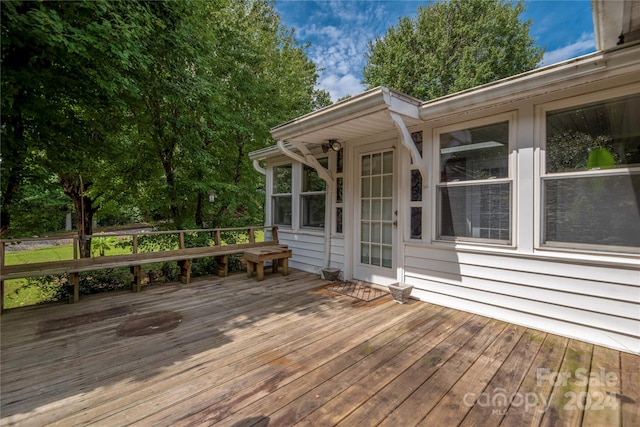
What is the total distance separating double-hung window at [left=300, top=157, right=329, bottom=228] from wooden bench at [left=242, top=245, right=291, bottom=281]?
735 mm

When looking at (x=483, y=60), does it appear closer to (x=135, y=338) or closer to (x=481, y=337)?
(x=481, y=337)

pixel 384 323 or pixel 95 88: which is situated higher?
pixel 95 88

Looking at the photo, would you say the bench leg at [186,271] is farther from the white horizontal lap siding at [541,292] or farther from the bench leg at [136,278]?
the white horizontal lap siding at [541,292]

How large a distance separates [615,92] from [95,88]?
5222mm

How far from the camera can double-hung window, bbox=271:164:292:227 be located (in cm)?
562

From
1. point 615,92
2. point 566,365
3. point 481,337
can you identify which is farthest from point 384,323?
point 615,92

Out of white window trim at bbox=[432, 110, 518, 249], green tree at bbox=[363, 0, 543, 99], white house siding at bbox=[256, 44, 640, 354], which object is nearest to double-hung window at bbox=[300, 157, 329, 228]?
white house siding at bbox=[256, 44, 640, 354]

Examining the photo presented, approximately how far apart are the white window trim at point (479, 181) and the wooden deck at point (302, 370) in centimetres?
82

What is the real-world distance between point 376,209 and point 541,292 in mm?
2141

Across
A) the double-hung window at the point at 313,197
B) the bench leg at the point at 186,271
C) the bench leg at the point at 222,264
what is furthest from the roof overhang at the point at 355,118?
the bench leg at the point at 186,271

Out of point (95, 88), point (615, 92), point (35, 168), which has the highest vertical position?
point (95, 88)

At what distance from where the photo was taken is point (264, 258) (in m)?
4.48

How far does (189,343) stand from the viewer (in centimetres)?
241

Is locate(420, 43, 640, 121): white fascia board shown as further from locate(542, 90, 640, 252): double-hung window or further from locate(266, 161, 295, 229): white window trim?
locate(266, 161, 295, 229): white window trim
